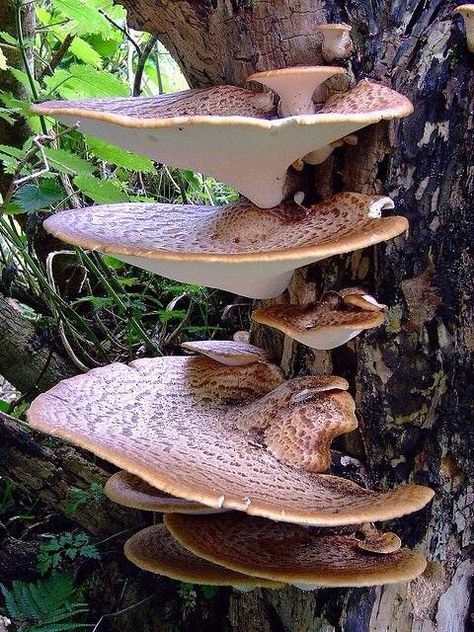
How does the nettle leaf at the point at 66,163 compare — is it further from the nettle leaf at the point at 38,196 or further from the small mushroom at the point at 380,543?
the small mushroom at the point at 380,543

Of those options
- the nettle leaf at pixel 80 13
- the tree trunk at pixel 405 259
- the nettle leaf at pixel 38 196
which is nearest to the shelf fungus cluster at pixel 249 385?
the tree trunk at pixel 405 259

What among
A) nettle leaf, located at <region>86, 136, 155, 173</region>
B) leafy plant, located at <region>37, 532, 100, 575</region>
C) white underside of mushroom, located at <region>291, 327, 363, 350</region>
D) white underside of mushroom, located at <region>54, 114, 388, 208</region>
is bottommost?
leafy plant, located at <region>37, 532, 100, 575</region>

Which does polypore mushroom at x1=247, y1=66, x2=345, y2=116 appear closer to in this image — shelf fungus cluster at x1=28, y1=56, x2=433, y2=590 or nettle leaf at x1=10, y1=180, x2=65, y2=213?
shelf fungus cluster at x1=28, y1=56, x2=433, y2=590

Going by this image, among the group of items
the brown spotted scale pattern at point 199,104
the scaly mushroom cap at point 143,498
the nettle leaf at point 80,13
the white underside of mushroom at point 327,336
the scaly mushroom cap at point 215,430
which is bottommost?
the scaly mushroom cap at point 143,498

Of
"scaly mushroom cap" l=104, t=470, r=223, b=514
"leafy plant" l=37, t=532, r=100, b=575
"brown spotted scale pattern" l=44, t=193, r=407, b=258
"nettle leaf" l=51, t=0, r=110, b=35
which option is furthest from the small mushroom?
"nettle leaf" l=51, t=0, r=110, b=35

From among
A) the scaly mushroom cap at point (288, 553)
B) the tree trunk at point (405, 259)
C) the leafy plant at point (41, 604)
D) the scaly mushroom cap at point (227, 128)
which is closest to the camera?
the scaly mushroom cap at point (227, 128)

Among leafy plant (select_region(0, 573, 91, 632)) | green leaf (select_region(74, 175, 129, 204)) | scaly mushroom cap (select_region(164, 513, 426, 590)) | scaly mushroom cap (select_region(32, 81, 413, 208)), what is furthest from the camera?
green leaf (select_region(74, 175, 129, 204))
